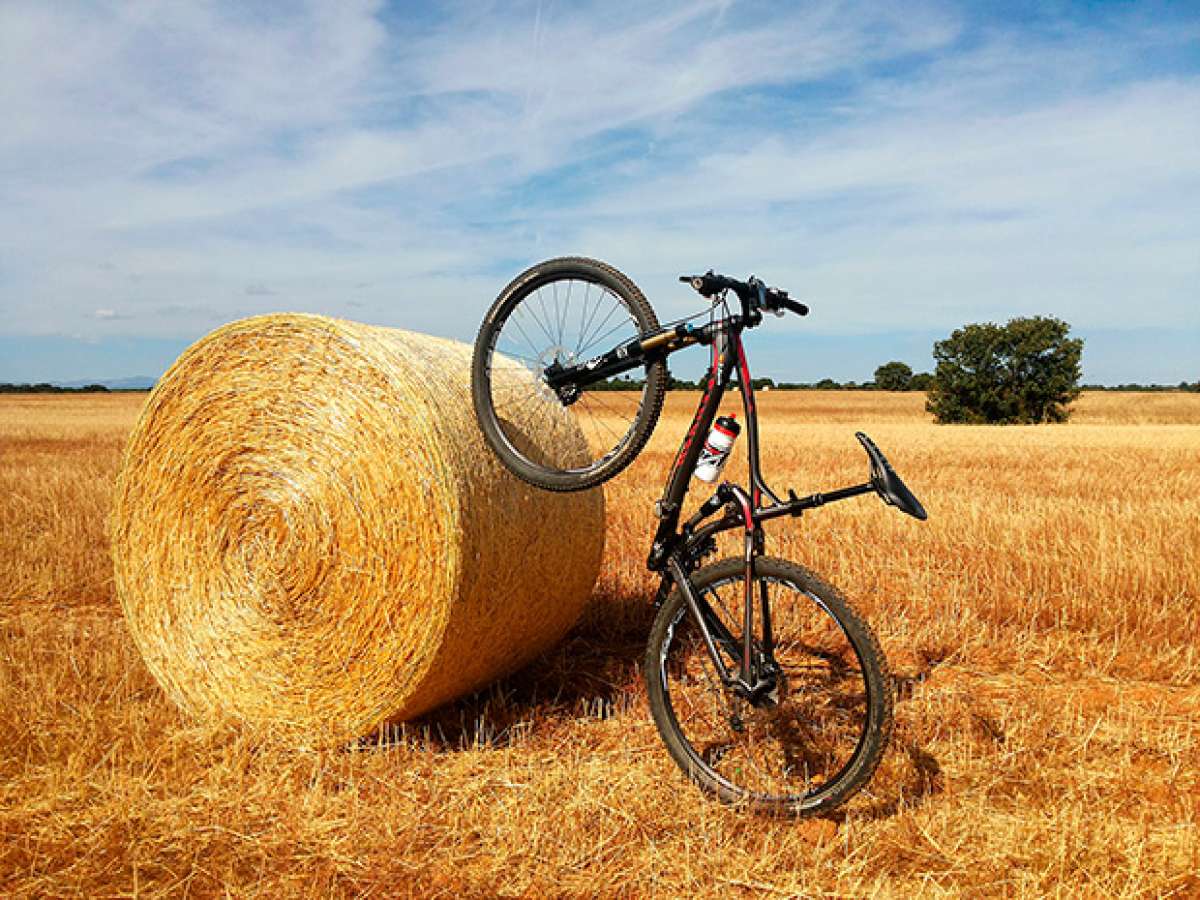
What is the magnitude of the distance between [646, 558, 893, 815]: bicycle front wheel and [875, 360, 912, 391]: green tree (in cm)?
10713

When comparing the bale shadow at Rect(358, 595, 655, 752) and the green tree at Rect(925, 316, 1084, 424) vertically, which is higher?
the green tree at Rect(925, 316, 1084, 424)

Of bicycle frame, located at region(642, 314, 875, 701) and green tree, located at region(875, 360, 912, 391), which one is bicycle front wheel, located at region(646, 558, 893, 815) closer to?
bicycle frame, located at region(642, 314, 875, 701)

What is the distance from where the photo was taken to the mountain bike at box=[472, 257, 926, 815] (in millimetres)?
3672

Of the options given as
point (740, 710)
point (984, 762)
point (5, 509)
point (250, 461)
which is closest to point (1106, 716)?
point (984, 762)

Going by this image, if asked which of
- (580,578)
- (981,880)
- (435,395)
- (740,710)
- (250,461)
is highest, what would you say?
(435,395)

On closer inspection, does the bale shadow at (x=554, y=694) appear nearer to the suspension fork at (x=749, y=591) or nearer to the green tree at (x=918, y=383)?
the suspension fork at (x=749, y=591)

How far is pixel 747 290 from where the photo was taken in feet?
13.1

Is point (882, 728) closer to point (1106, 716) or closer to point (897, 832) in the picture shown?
point (897, 832)

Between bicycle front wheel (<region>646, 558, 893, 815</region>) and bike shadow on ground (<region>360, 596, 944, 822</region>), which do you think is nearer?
bicycle front wheel (<region>646, 558, 893, 815</region>)

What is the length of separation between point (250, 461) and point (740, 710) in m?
2.78

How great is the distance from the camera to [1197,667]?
5.59 meters

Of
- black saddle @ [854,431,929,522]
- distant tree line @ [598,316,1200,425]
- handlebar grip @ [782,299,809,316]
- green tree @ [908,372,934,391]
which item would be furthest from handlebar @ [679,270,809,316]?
green tree @ [908,372,934,391]

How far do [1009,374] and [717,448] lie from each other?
5948 centimetres

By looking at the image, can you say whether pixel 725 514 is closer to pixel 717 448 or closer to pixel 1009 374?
pixel 717 448
